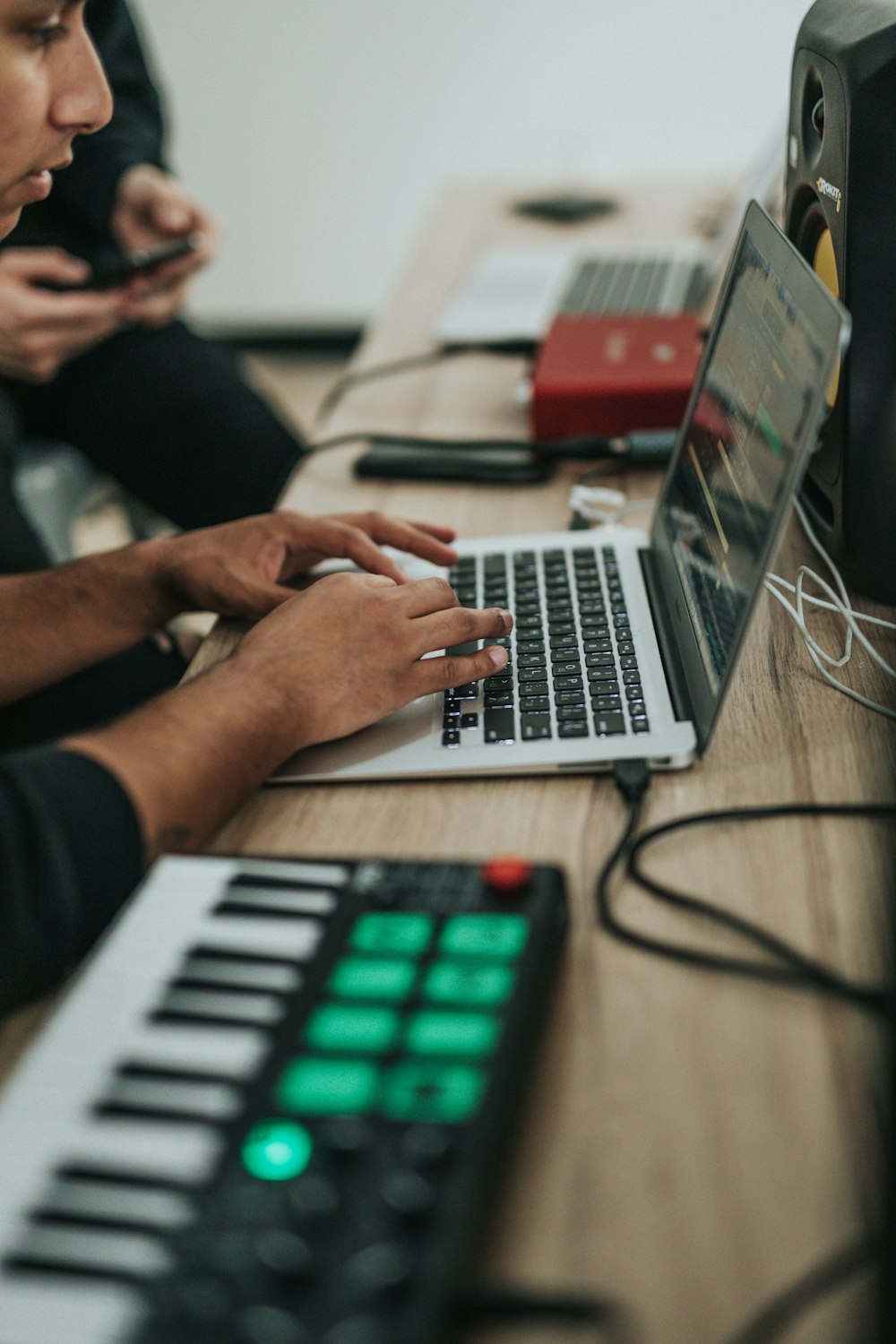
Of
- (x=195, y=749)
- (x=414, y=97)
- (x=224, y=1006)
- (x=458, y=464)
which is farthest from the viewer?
(x=414, y=97)

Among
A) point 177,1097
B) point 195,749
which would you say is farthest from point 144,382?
point 177,1097

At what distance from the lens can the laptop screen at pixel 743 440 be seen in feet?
2.07

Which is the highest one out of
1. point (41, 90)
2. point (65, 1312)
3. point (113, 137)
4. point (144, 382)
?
point (41, 90)

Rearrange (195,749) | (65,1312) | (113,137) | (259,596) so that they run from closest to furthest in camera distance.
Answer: (65,1312), (195,749), (259,596), (113,137)

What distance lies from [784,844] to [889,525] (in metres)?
0.31

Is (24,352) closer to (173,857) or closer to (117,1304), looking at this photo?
(173,857)

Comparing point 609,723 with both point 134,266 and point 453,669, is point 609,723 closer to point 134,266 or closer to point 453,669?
point 453,669

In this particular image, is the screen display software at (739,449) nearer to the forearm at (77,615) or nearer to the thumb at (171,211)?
the forearm at (77,615)

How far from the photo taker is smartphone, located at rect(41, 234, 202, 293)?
4.80 feet

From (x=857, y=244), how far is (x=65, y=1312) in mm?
782

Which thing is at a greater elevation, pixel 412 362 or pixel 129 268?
pixel 129 268

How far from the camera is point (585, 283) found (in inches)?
60.9

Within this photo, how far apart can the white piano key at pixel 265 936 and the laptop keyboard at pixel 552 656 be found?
22 centimetres

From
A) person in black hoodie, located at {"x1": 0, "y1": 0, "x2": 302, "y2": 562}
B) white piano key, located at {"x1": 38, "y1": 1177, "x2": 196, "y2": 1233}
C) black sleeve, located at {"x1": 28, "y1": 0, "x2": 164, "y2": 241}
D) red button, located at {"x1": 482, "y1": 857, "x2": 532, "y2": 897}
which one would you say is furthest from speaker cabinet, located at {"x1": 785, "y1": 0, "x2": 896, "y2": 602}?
black sleeve, located at {"x1": 28, "y1": 0, "x2": 164, "y2": 241}
